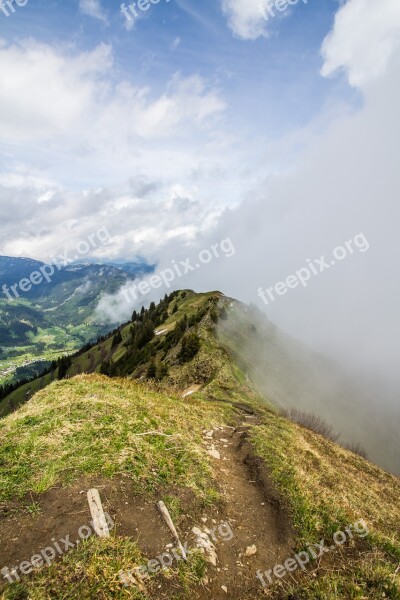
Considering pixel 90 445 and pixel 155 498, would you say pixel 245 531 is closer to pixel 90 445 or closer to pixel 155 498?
pixel 155 498

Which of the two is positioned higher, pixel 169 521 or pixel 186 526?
pixel 169 521

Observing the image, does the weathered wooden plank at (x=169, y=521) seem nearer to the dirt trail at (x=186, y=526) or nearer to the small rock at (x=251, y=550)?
the dirt trail at (x=186, y=526)

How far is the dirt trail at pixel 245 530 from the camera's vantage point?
8.93 m

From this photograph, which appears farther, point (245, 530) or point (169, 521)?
point (245, 530)

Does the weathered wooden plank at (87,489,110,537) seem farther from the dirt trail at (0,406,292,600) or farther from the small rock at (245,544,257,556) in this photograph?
the small rock at (245,544,257,556)

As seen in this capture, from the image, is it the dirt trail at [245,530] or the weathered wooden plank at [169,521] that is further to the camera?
the weathered wooden plank at [169,521]

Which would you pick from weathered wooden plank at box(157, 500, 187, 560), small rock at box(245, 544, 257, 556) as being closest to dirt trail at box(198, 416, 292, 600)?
small rock at box(245, 544, 257, 556)

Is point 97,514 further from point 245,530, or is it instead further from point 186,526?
point 245,530

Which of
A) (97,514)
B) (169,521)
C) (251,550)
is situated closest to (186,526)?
(169,521)

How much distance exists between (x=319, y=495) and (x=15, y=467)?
11.8 metres

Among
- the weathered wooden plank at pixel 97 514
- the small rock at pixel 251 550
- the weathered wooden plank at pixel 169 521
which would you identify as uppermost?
the weathered wooden plank at pixel 97 514

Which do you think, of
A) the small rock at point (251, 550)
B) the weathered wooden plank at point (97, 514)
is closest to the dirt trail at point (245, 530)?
the small rock at point (251, 550)

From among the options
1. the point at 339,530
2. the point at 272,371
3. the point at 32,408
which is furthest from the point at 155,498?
the point at 272,371

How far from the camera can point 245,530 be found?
1089 cm
